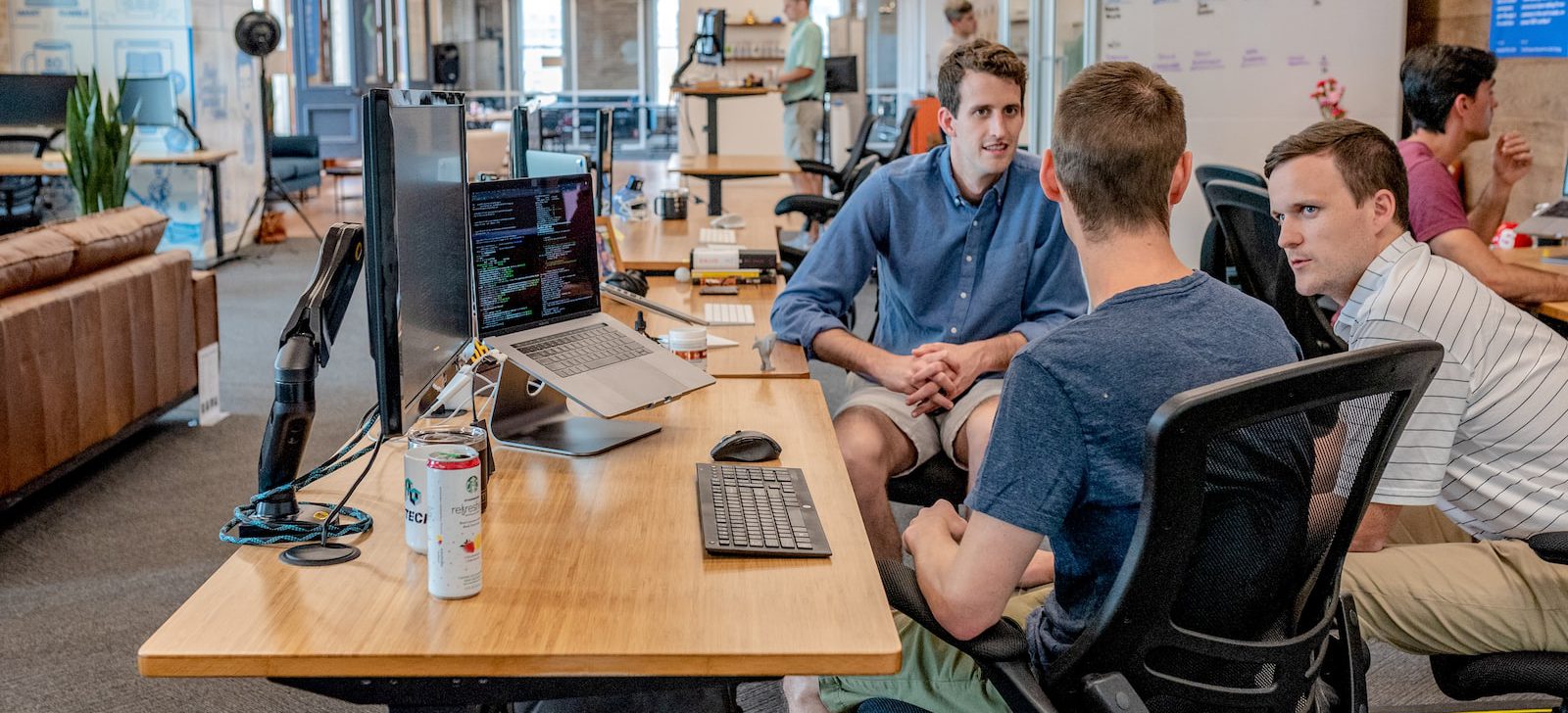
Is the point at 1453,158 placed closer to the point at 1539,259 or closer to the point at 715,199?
the point at 1539,259

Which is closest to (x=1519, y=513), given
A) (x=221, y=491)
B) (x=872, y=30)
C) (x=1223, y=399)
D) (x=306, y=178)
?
(x=1223, y=399)

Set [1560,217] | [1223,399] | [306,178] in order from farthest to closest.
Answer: [306,178] < [1560,217] < [1223,399]

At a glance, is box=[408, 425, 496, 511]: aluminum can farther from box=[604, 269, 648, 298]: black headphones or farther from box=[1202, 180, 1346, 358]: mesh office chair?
box=[1202, 180, 1346, 358]: mesh office chair

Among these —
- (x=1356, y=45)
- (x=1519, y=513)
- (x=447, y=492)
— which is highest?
(x=1356, y=45)

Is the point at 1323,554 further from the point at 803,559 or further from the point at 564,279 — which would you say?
the point at 564,279

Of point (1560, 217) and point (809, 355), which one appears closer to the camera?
point (809, 355)

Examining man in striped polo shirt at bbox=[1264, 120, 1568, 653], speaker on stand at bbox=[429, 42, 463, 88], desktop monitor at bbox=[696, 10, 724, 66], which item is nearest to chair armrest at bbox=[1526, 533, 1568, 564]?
man in striped polo shirt at bbox=[1264, 120, 1568, 653]

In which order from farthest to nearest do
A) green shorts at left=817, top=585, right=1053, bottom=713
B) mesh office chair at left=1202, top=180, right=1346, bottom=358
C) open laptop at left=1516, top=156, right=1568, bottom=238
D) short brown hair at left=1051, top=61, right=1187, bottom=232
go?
open laptop at left=1516, top=156, right=1568, bottom=238 → mesh office chair at left=1202, top=180, right=1346, bottom=358 → green shorts at left=817, top=585, right=1053, bottom=713 → short brown hair at left=1051, top=61, right=1187, bottom=232

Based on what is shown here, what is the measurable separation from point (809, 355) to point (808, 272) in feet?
0.58

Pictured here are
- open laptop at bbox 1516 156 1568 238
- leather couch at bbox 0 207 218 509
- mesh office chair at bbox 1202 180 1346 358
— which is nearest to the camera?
mesh office chair at bbox 1202 180 1346 358

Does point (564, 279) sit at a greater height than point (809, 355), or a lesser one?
greater

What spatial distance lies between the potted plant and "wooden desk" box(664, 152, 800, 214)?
2829mm

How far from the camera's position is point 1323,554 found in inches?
55.7

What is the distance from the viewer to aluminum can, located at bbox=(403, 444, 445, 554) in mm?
1447
